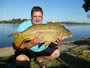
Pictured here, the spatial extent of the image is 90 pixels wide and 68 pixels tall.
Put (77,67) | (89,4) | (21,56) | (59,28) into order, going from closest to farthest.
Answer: (59,28), (21,56), (77,67), (89,4)

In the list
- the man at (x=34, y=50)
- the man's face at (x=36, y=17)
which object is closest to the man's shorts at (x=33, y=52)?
the man at (x=34, y=50)

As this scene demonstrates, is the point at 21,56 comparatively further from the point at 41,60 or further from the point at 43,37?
the point at 43,37

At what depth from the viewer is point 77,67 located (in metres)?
3.20

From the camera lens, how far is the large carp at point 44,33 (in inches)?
84.7

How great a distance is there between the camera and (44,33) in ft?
7.29

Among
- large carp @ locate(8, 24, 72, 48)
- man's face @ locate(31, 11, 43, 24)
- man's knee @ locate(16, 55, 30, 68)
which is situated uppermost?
man's face @ locate(31, 11, 43, 24)

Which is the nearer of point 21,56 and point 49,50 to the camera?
point 21,56

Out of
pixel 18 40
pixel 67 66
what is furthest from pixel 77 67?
pixel 18 40

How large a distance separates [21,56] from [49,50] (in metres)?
0.64

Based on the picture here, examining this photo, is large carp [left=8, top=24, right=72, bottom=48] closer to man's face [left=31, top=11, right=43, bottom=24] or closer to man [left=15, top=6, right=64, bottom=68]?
man [left=15, top=6, right=64, bottom=68]

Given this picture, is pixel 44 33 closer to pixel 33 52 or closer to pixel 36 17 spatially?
pixel 36 17

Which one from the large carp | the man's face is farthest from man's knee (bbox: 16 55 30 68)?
the man's face

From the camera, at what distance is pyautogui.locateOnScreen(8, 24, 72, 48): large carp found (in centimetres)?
215

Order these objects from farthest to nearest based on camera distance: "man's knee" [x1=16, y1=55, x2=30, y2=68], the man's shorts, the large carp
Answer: the man's shorts
"man's knee" [x1=16, y1=55, x2=30, y2=68]
the large carp
